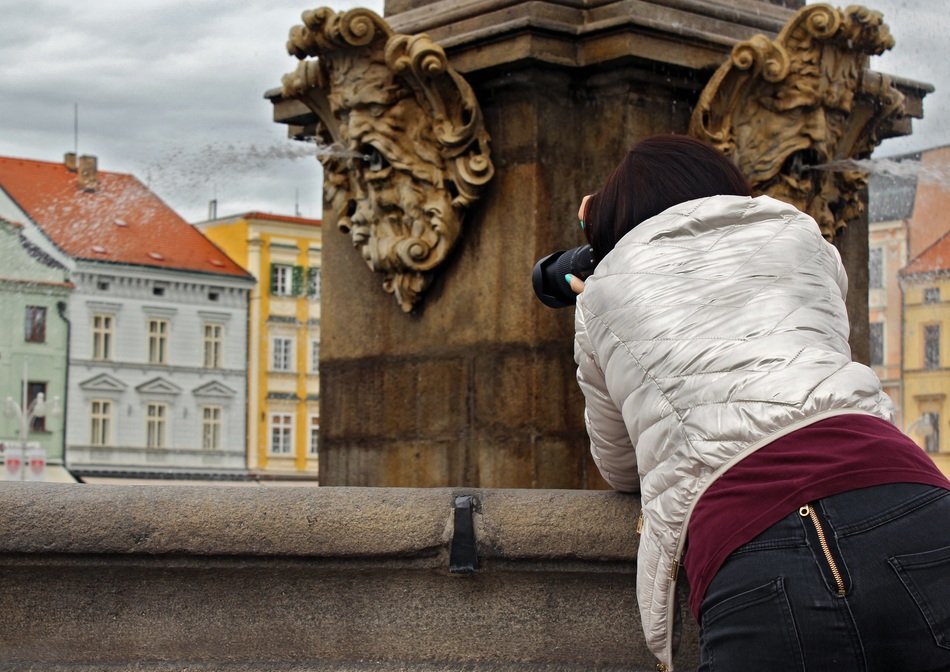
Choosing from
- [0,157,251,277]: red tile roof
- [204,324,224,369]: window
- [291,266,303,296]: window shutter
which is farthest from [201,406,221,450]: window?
[0,157,251,277]: red tile roof

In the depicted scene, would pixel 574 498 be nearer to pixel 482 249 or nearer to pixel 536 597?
pixel 536 597

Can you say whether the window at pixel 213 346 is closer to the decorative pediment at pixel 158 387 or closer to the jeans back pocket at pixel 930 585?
the decorative pediment at pixel 158 387

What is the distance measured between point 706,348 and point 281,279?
194ft

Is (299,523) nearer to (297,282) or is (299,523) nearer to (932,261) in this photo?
(932,261)

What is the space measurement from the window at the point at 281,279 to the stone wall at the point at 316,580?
56.8 m

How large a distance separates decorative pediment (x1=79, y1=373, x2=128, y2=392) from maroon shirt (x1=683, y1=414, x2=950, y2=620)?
5721cm

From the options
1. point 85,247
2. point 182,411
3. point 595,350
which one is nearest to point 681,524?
point 595,350

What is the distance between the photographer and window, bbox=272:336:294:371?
6084 centimetres

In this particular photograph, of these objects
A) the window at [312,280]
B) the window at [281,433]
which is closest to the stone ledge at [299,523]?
the window at [312,280]

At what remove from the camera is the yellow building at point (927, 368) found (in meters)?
37.2

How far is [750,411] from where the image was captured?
2.75 meters

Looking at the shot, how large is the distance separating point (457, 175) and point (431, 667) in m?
2.21

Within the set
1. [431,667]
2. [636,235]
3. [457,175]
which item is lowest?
[431,667]

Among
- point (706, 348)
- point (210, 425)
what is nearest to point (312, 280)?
point (210, 425)
